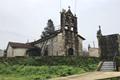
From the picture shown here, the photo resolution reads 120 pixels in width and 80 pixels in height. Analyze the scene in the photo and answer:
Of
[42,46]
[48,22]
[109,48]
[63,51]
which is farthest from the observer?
[48,22]

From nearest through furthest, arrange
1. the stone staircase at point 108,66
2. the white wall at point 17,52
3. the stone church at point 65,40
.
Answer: the stone staircase at point 108,66 → the stone church at point 65,40 → the white wall at point 17,52

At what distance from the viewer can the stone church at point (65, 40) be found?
3984 cm

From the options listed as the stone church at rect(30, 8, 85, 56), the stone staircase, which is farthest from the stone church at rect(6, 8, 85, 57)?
the stone staircase

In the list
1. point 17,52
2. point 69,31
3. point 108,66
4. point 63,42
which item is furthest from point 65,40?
point 108,66

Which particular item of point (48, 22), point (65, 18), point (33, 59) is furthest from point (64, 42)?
point (48, 22)

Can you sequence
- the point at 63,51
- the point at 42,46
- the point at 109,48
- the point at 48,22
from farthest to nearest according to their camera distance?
the point at 48,22 < the point at 42,46 < the point at 63,51 < the point at 109,48

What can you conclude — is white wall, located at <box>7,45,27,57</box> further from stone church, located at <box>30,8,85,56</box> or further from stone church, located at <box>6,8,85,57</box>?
stone church, located at <box>30,8,85,56</box>

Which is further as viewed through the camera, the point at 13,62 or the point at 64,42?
the point at 64,42

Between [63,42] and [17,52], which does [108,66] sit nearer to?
[63,42]

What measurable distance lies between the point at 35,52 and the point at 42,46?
7.43 ft

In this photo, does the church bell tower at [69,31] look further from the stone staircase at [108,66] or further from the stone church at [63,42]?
the stone staircase at [108,66]

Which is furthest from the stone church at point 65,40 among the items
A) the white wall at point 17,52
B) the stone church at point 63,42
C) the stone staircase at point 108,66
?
the stone staircase at point 108,66

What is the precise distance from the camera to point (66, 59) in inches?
1117

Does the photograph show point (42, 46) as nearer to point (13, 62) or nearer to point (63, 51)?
point (63, 51)
